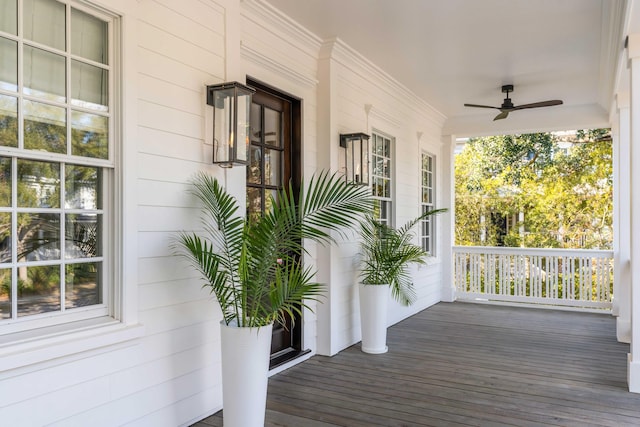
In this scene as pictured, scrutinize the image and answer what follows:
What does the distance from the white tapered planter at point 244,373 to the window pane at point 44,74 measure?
4.60 ft

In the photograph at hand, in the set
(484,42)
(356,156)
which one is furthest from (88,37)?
(484,42)

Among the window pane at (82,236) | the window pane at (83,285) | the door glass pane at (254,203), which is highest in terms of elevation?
the door glass pane at (254,203)

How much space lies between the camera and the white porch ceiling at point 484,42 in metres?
3.50

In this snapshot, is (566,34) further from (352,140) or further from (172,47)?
(172,47)

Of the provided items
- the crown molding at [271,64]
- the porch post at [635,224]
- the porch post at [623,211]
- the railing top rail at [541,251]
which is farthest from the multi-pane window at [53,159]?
the railing top rail at [541,251]

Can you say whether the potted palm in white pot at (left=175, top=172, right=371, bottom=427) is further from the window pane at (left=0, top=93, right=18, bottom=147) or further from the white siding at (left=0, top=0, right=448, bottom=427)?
the window pane at (left=0, top=93, right=18, bottom=147)

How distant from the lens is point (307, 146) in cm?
412

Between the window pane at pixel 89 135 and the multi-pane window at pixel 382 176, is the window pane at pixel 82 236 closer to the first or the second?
the window pane at pixel 89 135

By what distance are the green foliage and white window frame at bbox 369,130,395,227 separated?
17.4 ft

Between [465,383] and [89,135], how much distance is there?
3.04 m

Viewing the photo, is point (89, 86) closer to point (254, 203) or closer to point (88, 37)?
point (88, 37)

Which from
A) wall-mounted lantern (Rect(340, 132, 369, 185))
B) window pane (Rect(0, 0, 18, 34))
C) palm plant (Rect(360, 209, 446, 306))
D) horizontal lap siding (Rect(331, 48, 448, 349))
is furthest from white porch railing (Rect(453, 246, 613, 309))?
window pane (Rect(0, 0, 18, 34))

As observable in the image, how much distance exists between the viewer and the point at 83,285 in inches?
90.3

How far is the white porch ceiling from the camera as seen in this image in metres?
3.50
